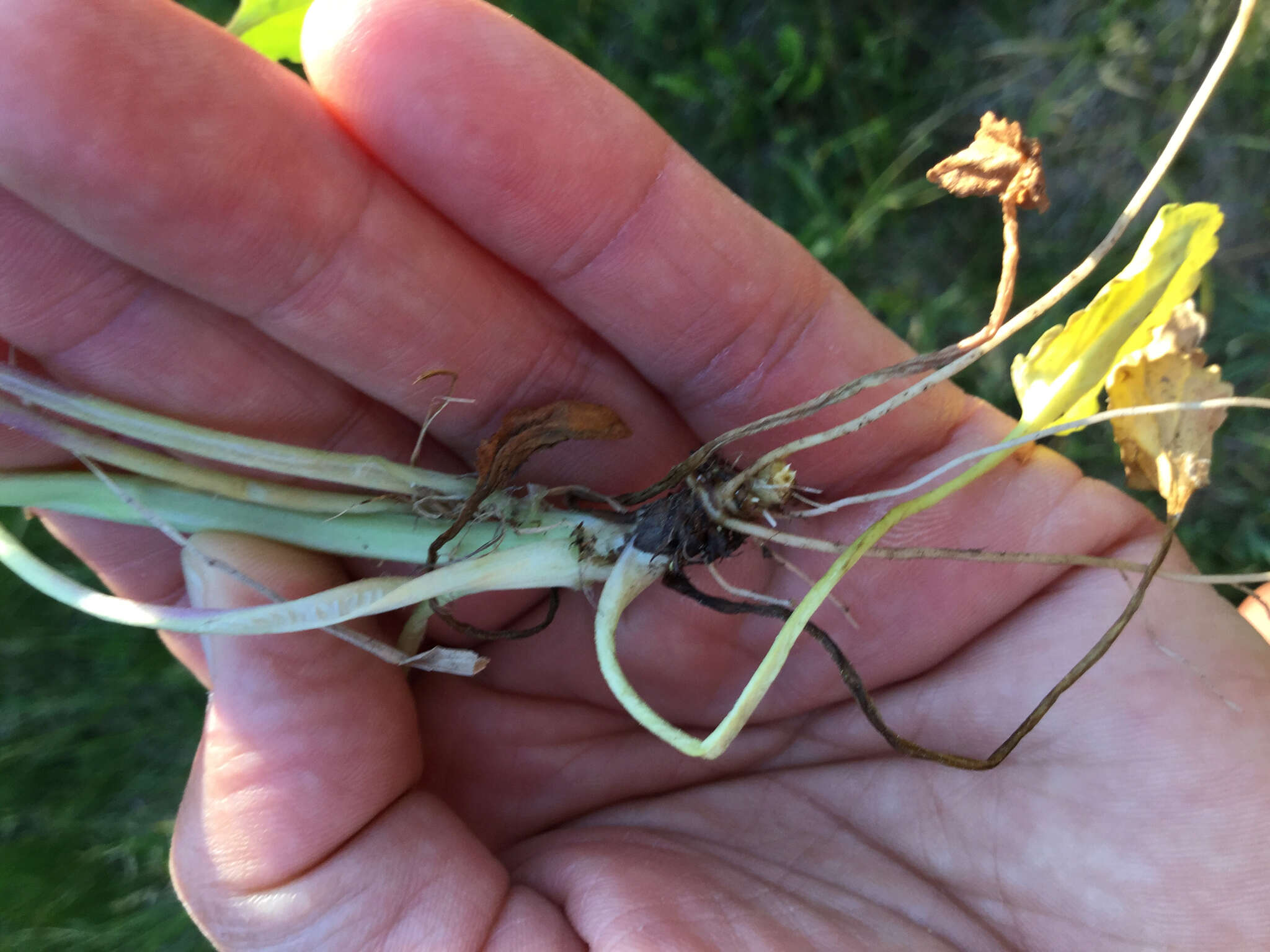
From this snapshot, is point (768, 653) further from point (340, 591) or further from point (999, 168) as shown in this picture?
point (999, 168)

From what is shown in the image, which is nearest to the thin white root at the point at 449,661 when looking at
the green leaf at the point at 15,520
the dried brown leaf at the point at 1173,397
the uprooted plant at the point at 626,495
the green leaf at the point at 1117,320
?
the uprooted plant at the point at 626,495

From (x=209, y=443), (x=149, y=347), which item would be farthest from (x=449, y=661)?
(x=149, y=347)

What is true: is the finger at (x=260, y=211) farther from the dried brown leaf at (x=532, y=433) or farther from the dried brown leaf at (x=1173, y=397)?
the dried brown leaf at (x=1173, y=397)

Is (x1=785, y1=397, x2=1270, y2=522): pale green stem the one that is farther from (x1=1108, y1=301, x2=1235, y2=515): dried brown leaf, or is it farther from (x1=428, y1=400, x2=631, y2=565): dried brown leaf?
(x1=428, y1=400, x2=631, y2=565): dried brown leaf

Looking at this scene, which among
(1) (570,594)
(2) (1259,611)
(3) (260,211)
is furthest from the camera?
(2) (1259,611)

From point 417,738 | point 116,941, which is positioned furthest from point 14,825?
point 417,738
